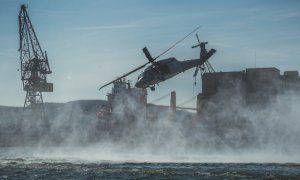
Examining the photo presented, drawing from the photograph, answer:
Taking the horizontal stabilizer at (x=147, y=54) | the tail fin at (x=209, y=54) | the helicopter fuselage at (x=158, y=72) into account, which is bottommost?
the helicopter fuselage at (x=158, y=72)

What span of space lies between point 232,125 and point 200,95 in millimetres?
20373

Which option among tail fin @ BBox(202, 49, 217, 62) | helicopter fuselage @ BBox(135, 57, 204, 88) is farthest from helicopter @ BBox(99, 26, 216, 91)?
tail fin @ BBox(202, 49, 217, 62)

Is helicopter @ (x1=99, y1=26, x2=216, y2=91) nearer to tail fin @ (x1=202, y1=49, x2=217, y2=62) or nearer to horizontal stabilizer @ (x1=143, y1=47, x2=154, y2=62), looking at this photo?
horizontal stabilizer @ (x1=143, y1=47, x2=154, y2=62)

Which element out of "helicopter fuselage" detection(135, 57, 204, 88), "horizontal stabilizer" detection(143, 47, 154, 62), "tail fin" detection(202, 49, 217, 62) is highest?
"tail fin" detection(202, 49, 217, 62)

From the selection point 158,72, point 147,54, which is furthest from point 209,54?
point 147,54

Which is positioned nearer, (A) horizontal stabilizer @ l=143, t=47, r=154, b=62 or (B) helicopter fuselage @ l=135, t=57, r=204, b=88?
(B) helicopter fuselage @ l=135, t=57, r=204, b=88

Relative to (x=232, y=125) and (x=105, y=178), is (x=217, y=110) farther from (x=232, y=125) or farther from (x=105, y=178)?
(x=105, y=178)

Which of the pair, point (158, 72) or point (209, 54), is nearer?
point (158, 72)

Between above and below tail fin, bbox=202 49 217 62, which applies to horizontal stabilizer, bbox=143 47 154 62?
below

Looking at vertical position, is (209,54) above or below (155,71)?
above

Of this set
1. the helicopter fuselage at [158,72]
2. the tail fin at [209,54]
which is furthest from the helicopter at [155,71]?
the tail fin at [209,54]

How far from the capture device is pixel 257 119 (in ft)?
606

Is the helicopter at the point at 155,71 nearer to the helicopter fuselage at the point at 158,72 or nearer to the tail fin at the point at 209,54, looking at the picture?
the helicopter fuselage at the point at 158,72

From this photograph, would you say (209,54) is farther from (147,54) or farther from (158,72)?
(147,54)
